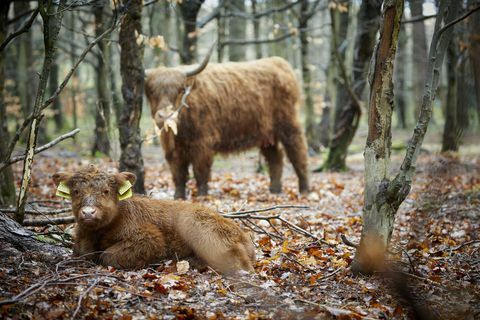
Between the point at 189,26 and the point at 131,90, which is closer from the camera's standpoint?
the point at 131,90

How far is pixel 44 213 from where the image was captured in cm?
604

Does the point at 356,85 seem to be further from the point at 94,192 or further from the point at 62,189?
the point at 62,189

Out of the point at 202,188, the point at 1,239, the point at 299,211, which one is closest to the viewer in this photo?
the point at 1,239

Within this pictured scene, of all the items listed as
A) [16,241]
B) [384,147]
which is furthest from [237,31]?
[16,241]

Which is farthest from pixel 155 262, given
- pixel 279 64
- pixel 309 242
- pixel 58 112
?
pixel 58 112

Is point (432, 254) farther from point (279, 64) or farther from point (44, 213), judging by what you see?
point (279, 64)

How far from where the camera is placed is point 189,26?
502 inches

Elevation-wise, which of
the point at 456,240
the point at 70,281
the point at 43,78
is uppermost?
the point at 43,78

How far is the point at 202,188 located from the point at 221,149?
1.02 m

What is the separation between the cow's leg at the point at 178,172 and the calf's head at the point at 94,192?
4233 millimetres

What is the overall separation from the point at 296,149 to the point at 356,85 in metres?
2.99

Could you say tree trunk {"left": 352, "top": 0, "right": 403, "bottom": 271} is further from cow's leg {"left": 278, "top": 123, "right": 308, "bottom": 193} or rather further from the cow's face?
cow's leg {"left": 278, "top": 123, "right": 308, "bottom": 193}

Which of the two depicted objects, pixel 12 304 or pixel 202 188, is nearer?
pixel 12 304

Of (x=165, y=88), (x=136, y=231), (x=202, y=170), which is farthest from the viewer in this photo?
(x=202, y=170)
